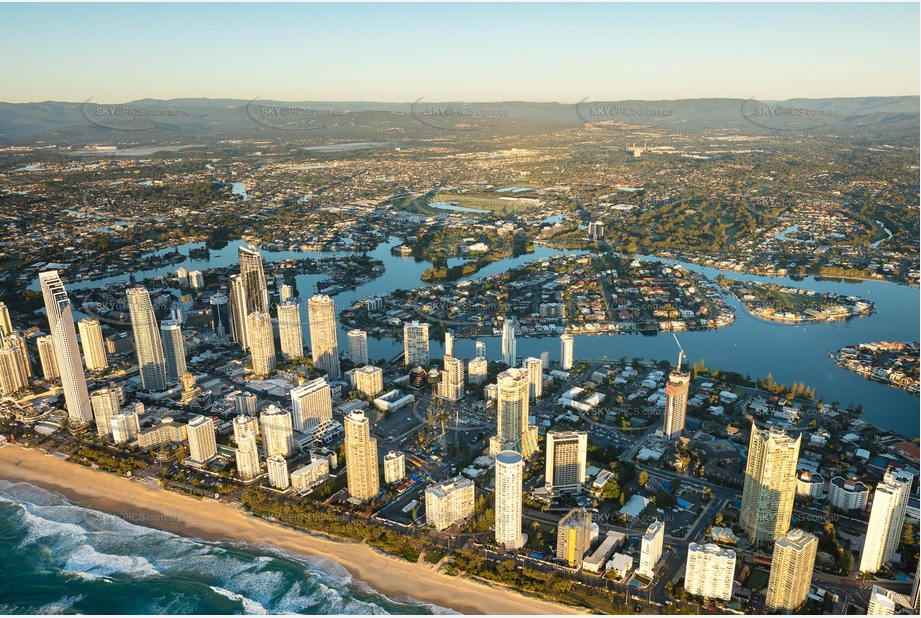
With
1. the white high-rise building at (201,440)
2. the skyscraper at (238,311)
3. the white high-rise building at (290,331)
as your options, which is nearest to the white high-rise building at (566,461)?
the white high-rise building at (201,440)

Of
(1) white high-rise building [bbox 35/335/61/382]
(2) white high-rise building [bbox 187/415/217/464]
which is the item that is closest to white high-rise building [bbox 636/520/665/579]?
(2) white high-rise building [bbox 187/415/217/464]

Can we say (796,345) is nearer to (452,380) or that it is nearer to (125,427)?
(452,380)

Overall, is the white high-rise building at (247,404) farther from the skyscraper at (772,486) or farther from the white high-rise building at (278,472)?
the skyscraper at (772,486)

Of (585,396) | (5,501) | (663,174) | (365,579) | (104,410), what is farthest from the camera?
(663,174)

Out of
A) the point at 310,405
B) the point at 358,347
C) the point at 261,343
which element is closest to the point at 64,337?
the point at 261,343

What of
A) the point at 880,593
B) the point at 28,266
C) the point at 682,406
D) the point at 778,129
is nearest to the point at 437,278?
the point at 682,406

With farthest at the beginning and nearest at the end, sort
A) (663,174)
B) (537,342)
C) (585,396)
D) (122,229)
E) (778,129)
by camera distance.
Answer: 1. (778,129)
2. (663,174)
3. (122,229)
4. (537,342)
5. (585,396)

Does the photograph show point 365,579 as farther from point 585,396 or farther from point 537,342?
point 537,342

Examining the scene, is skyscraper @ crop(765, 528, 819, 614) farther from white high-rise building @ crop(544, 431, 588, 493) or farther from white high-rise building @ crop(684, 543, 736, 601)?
white high-rise building @ crop(544, 431, 588, 493)
